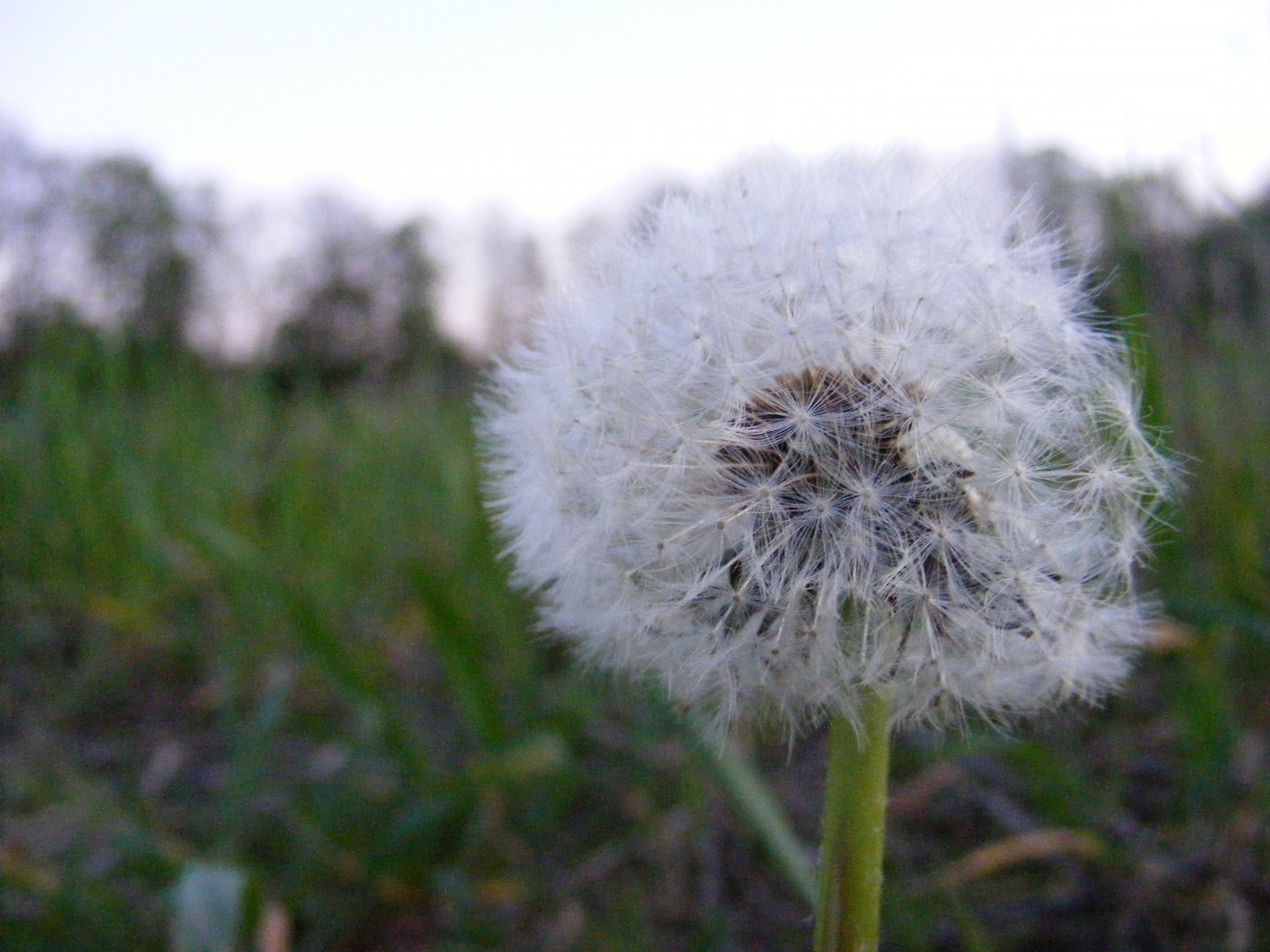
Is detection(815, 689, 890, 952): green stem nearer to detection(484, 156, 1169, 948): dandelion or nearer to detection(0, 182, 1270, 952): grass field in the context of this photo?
detection(484, 156, 1169, 948): dandelion

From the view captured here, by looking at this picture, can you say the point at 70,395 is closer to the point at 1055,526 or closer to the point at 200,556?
the point at 200,556

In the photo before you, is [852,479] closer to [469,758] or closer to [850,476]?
[850,476]

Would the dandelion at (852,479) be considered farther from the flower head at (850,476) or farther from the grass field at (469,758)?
the grass field at (469,758)

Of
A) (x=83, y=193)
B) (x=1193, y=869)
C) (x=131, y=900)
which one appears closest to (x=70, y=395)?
(x=83, y=193)

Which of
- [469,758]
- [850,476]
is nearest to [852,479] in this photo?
[850,476]

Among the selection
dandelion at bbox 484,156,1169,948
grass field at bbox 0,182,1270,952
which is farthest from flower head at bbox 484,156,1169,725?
grass field at bbox 0,182,1270,952
